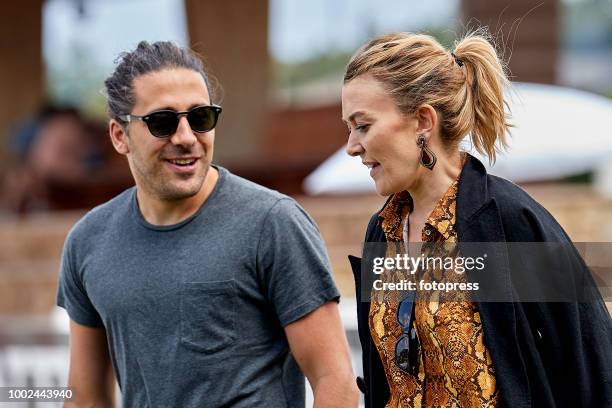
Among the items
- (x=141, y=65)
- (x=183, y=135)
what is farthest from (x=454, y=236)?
(x=141, y=65)

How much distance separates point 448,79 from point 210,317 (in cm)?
86

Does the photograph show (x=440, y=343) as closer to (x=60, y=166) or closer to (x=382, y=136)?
(x=382, y=136)

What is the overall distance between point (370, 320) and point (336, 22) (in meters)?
18.8

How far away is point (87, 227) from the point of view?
128 inches

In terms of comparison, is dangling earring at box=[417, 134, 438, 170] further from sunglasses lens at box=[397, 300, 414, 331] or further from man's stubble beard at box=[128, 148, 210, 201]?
man's stubble beard at box=[128, 148, 210, 201]

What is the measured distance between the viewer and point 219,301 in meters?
2.92

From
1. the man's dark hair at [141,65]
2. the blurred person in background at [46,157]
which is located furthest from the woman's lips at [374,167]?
the blurred person in background at [46,157]

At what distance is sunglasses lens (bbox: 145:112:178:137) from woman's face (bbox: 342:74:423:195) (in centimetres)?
63

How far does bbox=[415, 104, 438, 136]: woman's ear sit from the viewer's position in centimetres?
258

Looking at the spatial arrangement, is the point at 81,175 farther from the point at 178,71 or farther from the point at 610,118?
the point at 178,71

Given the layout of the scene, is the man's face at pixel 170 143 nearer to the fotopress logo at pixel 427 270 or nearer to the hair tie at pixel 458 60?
the fotopress logo at pixel 427 270

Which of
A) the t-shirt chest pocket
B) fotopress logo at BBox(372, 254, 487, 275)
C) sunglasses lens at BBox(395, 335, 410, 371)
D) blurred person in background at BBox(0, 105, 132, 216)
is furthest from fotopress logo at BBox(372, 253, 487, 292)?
blurred person in background at BBox(0, 105, 132, 216)

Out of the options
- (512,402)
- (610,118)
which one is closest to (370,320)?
(512,402)

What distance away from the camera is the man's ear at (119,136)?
3.25 meters
